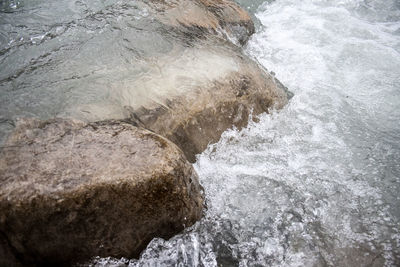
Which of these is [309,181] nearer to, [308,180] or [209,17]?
[308,180]

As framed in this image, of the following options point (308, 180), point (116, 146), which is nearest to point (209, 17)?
point (308, 180)

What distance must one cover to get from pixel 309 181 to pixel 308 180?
17 mm

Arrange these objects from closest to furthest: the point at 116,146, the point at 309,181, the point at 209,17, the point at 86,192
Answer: the point at 86,192, the point at 116,146, the point at 309,181, the point at 209,17

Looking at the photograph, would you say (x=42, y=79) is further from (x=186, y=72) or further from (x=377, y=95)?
(x=377, y=95)

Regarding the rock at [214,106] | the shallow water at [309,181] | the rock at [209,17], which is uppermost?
the rock at [209,17]

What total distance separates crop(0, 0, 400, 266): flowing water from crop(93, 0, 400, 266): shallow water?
1 cm

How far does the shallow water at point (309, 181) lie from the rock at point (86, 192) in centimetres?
23

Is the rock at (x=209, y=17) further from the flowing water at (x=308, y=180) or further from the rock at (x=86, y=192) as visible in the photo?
the rock at (x=86, y=192)

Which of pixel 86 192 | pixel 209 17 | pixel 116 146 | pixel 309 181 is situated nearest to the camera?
pixel 86 192

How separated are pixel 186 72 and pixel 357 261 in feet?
8.30

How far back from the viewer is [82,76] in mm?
3186

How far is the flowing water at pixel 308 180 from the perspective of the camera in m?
2.57

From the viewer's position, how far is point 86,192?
2.05 meters

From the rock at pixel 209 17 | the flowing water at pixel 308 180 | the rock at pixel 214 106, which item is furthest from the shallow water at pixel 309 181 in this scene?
the rock at pixel 209 17
